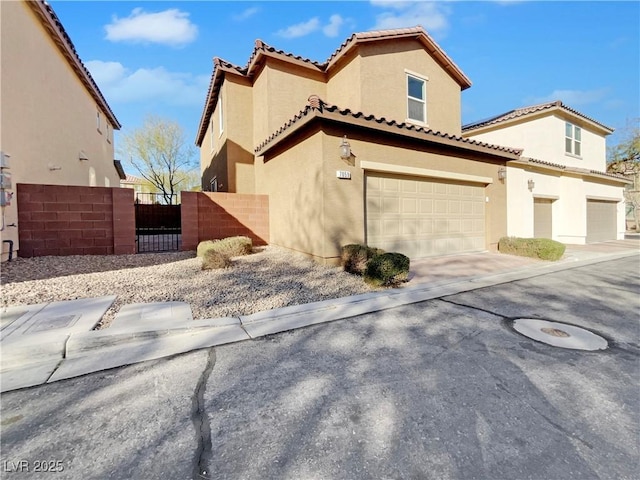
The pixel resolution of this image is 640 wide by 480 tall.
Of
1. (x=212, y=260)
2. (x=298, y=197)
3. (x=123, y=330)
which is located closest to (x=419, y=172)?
(x=298, y=197)

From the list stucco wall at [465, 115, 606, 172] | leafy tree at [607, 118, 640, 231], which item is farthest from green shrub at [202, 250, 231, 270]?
leafy tree at [607, 118, 640, 231]

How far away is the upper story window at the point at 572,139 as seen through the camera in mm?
15469

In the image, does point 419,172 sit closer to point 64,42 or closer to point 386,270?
point 386,270

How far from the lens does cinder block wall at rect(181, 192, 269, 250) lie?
375 inches

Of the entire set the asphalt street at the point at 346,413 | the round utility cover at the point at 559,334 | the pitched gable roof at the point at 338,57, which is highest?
the pitched gable roof at the point at 338,57

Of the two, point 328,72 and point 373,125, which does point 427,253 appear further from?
point 328,72

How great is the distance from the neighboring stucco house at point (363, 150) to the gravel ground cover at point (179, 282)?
4.34 feet

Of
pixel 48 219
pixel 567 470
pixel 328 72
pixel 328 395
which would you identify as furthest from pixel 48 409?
pixel 328 72

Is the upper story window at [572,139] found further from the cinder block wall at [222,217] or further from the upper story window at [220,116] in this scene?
the upper story window at [220,116]

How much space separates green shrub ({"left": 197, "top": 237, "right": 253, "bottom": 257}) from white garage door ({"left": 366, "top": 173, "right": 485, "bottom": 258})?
358 cm

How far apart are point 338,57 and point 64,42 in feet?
28.4

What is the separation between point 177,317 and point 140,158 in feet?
84.7

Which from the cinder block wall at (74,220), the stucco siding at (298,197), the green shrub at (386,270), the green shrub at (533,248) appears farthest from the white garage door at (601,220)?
the cinder block wall at (74,220)

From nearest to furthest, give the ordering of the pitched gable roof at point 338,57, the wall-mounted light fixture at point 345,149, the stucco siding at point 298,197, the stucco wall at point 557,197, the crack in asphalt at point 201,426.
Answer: the crack in asphalt at point 201,426, the wall-mounted light fixture at point 345,149, the stucco siding at point 298,197, the pitched gable roof at point 338,57, the stucco wall at point 557,197
